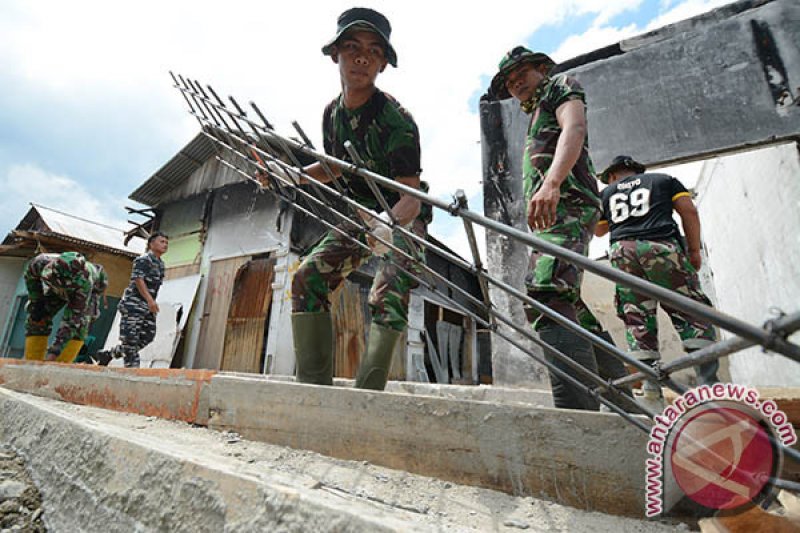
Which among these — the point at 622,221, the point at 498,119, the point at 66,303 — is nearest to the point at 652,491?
the point at 622,221

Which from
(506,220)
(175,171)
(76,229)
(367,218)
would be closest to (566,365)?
(367,218)

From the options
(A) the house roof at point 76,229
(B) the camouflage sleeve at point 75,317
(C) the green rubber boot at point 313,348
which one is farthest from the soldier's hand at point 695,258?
(A) the house roof at point 76,229

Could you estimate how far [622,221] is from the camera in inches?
95.7

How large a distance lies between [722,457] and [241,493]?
91 centimetres

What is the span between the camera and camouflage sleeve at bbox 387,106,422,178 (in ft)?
6.29

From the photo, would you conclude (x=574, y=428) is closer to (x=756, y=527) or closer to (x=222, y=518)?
(x=756, y=527)

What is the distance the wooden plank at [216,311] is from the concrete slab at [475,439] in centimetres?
726

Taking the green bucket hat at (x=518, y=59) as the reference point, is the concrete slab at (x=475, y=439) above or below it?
below

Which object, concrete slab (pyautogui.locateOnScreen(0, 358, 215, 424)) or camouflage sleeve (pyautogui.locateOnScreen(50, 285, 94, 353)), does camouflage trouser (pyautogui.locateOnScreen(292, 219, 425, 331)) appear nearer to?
concrete slab (pyautogui.locateOnScreen(0, 358, 215, 424))

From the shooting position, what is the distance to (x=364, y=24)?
71.9 inches

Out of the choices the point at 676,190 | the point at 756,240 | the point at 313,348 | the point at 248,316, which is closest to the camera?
the point at 313,348

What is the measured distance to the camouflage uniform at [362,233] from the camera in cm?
185

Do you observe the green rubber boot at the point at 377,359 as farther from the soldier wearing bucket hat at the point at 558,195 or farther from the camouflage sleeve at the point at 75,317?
the camouflage sleeve at the point at 75,317

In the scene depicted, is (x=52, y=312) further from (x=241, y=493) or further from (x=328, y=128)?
(x=241, y=493)
